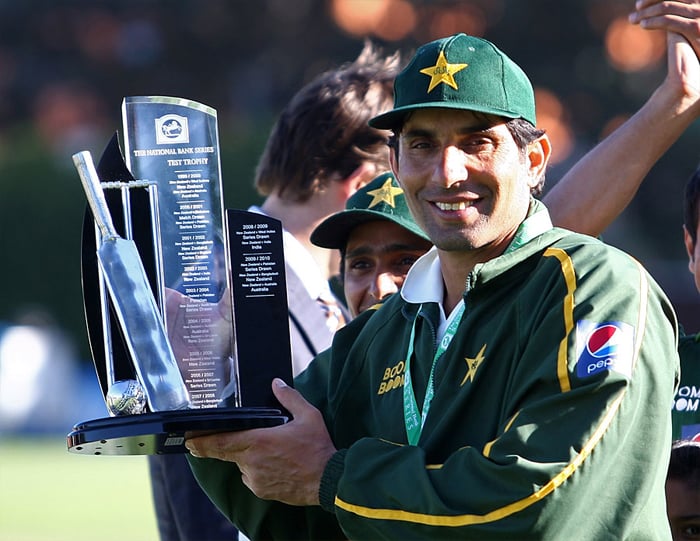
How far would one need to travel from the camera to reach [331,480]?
3117 millimetres

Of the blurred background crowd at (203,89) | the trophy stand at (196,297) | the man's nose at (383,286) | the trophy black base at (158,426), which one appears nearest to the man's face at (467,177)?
the trophy stand at (196,297)

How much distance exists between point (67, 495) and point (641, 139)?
11.7 metres

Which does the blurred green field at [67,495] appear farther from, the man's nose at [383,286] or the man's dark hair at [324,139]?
the man's nose at [383,286]

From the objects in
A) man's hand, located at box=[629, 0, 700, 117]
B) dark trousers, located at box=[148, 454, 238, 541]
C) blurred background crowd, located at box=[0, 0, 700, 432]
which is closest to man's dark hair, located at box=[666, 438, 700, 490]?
man's hand, located at box=[629, 0, 700, 117]

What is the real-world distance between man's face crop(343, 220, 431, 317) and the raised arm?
0.48 meters

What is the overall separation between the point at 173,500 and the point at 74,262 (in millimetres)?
19297

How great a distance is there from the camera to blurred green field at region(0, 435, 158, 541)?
39.5 ft

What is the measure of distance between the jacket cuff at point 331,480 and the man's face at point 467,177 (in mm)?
573

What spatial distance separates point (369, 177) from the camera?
4.93 metres

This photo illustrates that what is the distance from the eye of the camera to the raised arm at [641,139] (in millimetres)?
3912

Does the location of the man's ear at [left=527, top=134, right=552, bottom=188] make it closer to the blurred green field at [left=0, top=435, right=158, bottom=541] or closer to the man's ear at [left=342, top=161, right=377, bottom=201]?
the man's ear at [left=342, top=161, right=377, bottom=201]

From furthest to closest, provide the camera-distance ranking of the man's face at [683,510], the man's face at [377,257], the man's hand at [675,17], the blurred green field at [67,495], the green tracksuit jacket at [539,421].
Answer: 1. the blurred green field at [67,495]
2. the man's face at [377,257]
3. the man's hand at [675,17]
4. the man's face at [683,510]
5. the green tracksuit jacket at [539,421]

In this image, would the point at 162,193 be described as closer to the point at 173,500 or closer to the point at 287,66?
the point at 173,500

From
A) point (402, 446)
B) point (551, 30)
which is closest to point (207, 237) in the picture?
point (402, 446)
